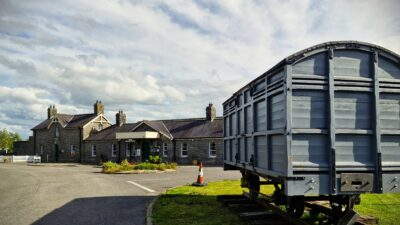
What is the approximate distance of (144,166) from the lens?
26.8 m

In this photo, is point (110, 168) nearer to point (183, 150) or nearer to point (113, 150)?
point (183, 150)

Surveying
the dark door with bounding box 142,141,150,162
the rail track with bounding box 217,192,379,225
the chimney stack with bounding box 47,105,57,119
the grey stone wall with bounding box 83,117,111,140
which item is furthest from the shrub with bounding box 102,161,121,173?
the chimney stack with bounding box 47,105,57,119

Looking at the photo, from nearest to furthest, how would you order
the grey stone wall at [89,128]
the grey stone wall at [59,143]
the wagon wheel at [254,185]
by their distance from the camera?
1. the wagon wheel at [254,185]
2. the grey stone wall at [89,128]
3. the grey stone wall at [59,143]

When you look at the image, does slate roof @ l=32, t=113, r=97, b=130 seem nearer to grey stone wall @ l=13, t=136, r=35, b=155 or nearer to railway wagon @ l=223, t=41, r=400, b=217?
grey stone wall @ l=13, t=136, r=35, b=155

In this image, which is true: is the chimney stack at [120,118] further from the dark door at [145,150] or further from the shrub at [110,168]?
the shrub at [110,168]

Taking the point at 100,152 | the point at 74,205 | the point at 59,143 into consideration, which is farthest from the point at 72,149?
the point at 74,205

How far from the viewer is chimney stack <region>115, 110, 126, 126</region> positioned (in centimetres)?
4434

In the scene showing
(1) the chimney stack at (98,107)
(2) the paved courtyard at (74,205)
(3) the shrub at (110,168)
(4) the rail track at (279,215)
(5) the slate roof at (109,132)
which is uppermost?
(1) the chimney stack at (98,107)

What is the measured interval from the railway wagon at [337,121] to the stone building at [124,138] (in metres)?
28.0

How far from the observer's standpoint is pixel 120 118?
146ft

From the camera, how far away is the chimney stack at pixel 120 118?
145ft

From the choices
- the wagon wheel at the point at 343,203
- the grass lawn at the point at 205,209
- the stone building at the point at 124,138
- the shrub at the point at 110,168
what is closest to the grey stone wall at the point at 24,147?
the stone building at the point at 124,138

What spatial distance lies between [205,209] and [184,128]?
28399 millimetres

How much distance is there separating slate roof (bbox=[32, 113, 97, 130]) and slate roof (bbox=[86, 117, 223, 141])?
3168 mm
